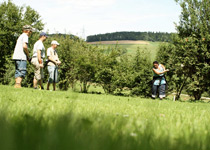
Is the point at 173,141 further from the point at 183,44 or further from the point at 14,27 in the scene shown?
the point at 14,27

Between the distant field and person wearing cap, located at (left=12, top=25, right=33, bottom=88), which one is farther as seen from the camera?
the distant field

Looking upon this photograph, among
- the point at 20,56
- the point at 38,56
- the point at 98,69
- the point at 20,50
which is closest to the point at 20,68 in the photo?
the point at 20,56

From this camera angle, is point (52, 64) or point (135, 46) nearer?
point (52, 64)

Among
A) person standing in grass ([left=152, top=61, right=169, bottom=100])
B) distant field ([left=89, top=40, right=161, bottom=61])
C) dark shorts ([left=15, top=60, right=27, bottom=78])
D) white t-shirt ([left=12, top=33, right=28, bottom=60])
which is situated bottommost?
person standing in grass ([left=152, top=61, right=169, bottom=100])

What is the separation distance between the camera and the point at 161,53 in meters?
31.6

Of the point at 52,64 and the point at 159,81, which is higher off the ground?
the point at 52,64

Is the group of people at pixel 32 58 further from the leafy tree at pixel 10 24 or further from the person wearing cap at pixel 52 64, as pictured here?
the leafy tree at pixel 10 24

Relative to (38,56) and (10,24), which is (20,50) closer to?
(38,56)

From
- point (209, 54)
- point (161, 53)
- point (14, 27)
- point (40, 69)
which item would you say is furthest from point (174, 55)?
point (14, 27)

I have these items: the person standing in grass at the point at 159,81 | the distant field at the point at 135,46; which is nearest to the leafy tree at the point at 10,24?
the distant field at the point at 135,46

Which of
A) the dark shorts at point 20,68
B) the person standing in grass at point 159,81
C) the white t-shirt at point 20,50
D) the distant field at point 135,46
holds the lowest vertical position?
the person standing in grass at point 159,81

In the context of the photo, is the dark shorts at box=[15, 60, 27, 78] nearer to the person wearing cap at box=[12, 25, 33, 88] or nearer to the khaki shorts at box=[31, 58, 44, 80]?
the person wearing cap at box=[12, 25, 33, 88]

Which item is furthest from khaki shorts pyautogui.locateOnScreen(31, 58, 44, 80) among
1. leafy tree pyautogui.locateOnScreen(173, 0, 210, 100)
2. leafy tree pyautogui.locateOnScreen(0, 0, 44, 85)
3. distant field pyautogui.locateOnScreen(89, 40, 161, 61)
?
leafy tree pyautogui.locateOnScreen(0, 0, 44, 85)

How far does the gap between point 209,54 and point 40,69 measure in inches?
625
